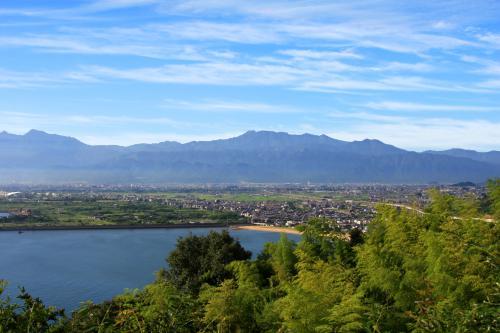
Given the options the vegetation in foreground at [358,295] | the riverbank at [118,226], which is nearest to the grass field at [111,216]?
the riverbank at [118,226]

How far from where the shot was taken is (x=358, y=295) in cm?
455

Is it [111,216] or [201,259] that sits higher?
[201,259]

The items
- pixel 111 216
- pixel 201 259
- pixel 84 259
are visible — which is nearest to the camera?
pixel 201 259

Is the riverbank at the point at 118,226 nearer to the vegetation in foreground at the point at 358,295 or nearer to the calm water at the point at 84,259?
the calm water at the point at 84,259

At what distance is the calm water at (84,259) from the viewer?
67.4 ft

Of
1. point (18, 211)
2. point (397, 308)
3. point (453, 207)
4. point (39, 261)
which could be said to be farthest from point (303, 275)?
point (18, 211)

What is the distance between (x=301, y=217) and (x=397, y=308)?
130 ft

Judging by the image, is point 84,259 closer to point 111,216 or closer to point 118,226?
point 118,226

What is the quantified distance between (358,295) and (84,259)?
24.5 m

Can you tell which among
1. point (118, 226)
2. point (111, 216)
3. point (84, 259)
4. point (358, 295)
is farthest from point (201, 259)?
point (111, 216)

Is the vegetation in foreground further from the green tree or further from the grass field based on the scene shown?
the grass field

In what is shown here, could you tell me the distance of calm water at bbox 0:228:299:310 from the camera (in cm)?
2053

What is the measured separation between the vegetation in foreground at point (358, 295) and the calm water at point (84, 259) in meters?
12.8

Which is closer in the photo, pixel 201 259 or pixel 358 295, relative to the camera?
pixel 358 295
